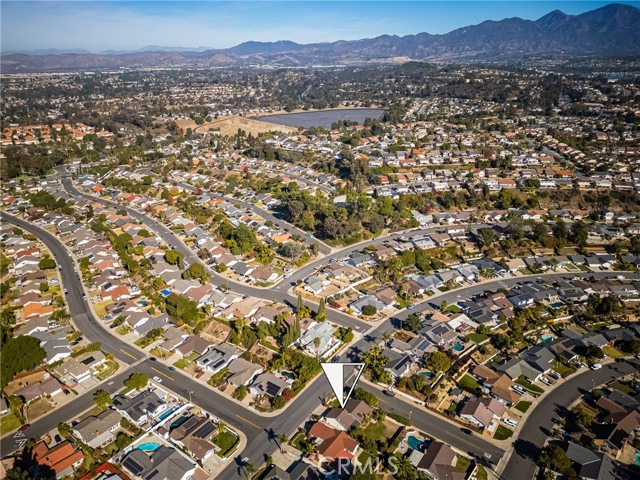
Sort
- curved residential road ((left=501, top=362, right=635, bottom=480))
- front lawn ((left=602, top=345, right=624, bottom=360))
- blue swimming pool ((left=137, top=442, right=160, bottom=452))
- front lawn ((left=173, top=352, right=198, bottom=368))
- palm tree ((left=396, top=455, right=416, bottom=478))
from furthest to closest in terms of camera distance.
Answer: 1. front lawn ((left=602, top=345, right=624, bottom=360))
2. front lawn ((left=173, top=352, right=198, bottom=368))
3. blue swimming pool ((left=137, top=442, right=160, bottom=452))
4. curved residential road ((left=501, top=362, right=635, bottom=480))
5. palm tree ((left=396, top=455, right=416, bottom=478))

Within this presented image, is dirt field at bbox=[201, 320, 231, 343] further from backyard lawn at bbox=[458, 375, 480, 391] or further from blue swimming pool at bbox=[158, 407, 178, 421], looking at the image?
backyard lawn at bbox=[458, 375, 480, 391]

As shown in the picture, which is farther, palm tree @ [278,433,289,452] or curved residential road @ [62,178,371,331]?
curved residential road @ [62,178,371,331]

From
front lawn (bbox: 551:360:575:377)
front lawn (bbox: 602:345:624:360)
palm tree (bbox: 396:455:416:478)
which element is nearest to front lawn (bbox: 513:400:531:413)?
front lawn (bbox: 551:360:575:377)

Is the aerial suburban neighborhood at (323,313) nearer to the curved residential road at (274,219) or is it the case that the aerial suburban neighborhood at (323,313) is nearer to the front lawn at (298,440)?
the front lawn at (298,440)

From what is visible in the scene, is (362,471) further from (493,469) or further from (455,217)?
(455,217)

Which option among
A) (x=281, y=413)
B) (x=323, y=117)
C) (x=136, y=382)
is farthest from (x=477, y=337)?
(x=323, y=117)

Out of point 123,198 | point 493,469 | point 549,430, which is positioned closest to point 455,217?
point 549,430

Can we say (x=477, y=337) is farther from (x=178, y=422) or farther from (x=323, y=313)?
(x=178, y=422)
